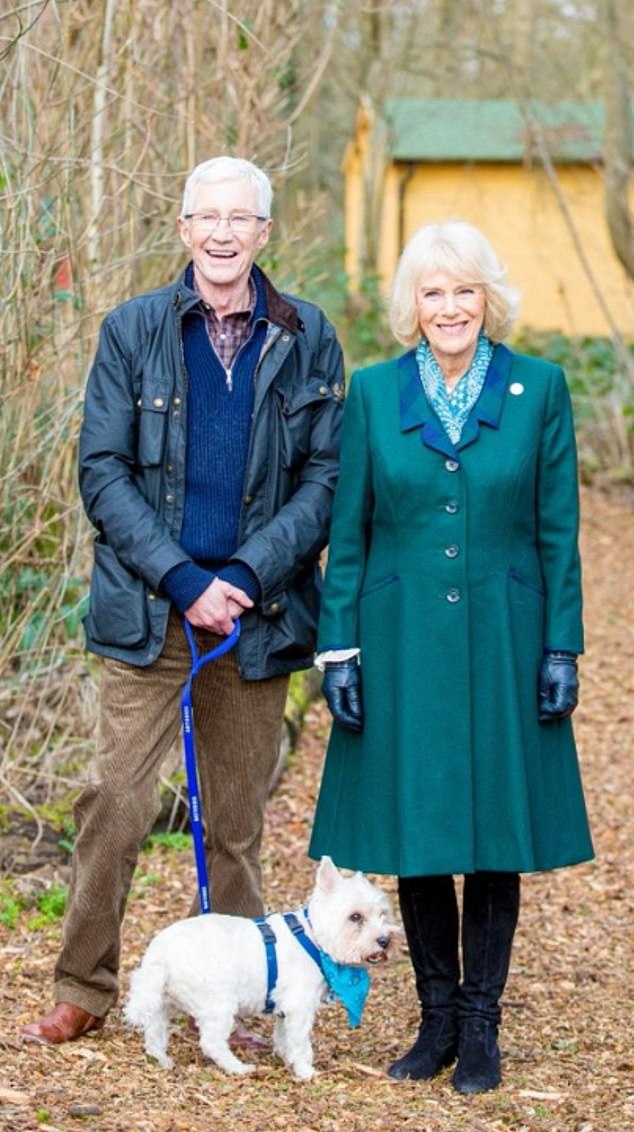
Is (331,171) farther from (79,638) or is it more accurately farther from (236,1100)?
(236,1100)

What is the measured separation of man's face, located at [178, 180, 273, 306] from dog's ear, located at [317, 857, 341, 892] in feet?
5.03

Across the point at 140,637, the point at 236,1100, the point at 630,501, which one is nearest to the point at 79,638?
the point at 140,637

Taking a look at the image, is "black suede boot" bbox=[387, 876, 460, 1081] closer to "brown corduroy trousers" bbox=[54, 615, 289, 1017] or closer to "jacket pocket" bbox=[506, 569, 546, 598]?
"brown corduroy trousers" bbox=[54, 615, 289, 1017]

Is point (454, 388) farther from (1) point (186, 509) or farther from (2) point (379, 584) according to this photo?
(1) point (186, 509)

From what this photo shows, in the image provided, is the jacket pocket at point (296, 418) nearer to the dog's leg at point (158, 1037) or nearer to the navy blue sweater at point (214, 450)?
the navy blue sweater at point (214, 450)

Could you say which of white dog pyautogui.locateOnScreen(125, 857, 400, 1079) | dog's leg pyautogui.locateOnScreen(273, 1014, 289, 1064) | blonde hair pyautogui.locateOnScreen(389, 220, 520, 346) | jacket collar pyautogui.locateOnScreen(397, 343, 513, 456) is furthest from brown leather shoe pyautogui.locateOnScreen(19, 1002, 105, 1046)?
blonde hair pyautogui.locateOnScreen(389, 220, 520, 346)

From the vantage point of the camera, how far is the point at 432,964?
176 inches

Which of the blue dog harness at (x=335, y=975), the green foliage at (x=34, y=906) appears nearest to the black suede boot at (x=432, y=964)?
the blue dog harness at (x=335, y=975)

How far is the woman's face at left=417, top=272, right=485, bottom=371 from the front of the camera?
4.23 metres

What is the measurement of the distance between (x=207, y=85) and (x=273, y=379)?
12.4ft

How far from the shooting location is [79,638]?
674 centimetres

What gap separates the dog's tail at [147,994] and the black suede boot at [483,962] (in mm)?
797

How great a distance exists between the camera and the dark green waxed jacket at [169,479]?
4371 mm

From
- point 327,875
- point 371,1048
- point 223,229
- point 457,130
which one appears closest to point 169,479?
point 223,229
